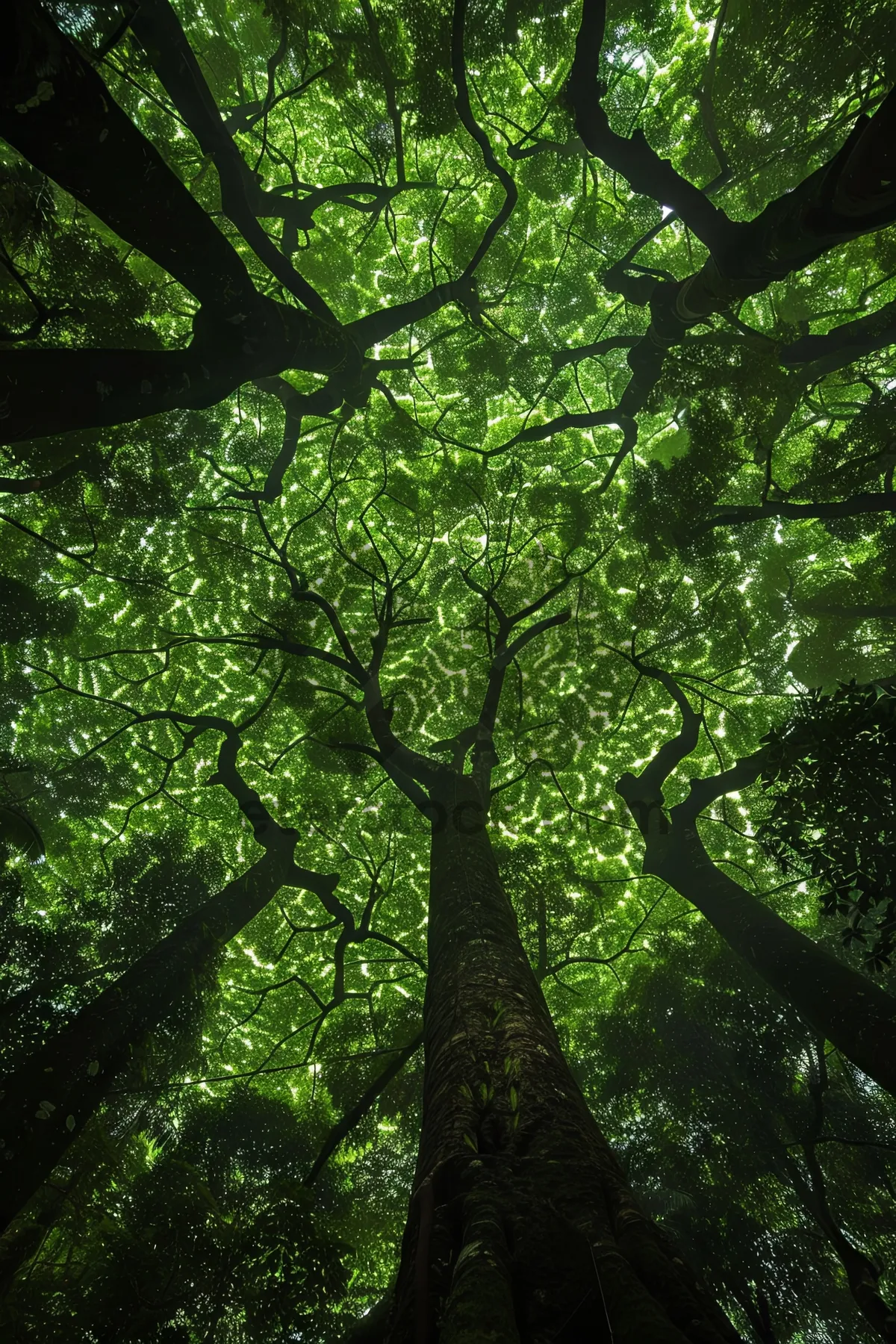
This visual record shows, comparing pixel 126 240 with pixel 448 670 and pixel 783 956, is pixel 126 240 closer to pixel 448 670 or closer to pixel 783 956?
pixel 448 670

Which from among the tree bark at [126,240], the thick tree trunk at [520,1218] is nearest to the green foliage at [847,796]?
the thick tree trunk at [520,1218]

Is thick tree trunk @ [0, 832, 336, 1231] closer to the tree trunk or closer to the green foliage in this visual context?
the tree trunk

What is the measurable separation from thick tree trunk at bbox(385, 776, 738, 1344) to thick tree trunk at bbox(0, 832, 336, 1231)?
3209 mm

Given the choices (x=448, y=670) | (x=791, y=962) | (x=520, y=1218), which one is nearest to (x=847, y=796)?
(x=791, y=962)

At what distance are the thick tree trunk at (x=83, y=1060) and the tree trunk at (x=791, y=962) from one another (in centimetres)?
525

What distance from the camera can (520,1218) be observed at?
1.50 metres

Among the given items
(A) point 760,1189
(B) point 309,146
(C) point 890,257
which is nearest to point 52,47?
(B) point 309,146

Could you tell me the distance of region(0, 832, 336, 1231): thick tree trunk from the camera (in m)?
3.79

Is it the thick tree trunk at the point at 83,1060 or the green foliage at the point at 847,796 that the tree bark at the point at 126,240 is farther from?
the green foliage at the point at 847,796

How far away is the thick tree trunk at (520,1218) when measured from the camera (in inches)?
47.1

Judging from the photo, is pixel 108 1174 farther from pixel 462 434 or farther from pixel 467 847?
pixel 462 434

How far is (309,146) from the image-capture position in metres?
8.55

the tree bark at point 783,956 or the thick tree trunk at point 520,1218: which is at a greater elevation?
the tree bark at point 783,956

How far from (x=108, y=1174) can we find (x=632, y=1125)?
633 centimetres
